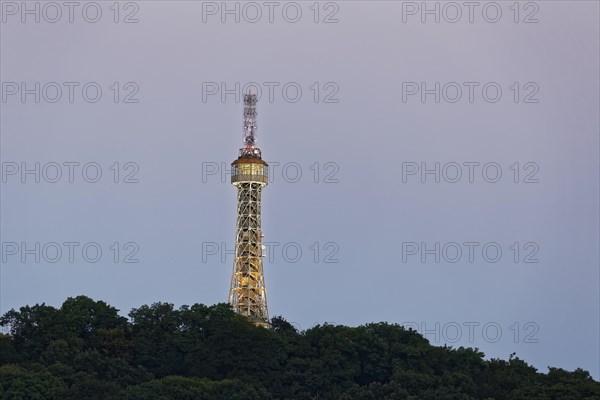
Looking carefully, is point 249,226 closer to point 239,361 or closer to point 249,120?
point 249,120

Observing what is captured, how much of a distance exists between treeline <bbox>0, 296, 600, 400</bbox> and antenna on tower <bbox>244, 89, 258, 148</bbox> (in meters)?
25.8

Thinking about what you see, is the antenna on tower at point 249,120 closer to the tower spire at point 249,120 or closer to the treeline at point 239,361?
the tower spire at point 249,120

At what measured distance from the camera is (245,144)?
157 meters

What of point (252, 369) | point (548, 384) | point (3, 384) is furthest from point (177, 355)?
point (548, 384)

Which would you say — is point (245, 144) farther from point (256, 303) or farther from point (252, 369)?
point (252, 369)

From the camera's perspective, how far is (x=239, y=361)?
5054 inches

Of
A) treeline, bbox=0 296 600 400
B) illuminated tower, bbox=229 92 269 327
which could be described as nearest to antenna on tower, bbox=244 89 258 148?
illuminated tower, bbox=229 92 269 327

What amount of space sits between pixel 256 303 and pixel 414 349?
26725 mm

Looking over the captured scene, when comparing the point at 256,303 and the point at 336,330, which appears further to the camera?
the point at 256,303

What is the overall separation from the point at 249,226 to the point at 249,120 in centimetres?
875

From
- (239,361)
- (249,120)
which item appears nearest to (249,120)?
(249,120)

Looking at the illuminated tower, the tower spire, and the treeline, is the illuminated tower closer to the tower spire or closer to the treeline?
the tower spire

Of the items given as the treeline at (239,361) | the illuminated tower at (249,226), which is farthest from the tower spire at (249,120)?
the treeline at (239,361)

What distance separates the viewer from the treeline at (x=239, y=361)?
407 ft
